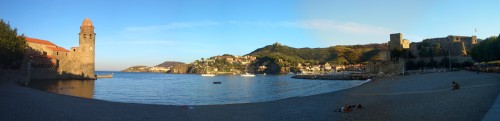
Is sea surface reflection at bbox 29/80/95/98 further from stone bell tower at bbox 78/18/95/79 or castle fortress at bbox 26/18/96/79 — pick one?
stone bell tower at bbox 78/18/95/79

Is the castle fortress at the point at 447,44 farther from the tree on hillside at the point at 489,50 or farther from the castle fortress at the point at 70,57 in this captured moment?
the castle fortress at the point at 70,57

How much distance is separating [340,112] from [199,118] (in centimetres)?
571

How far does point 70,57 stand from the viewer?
69.3 metres

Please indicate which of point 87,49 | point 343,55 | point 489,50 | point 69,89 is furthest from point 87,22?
point 343,55

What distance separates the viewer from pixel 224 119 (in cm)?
1361

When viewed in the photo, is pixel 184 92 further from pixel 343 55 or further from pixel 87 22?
pixel 343 55

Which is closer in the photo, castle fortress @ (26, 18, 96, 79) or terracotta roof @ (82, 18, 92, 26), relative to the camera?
castle fortress @ (26, 18, 96, 79)

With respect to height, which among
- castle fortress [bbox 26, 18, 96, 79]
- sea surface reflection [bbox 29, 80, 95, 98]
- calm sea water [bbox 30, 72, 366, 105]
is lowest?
calm sea water [bbox 30, 72, 366, 105]

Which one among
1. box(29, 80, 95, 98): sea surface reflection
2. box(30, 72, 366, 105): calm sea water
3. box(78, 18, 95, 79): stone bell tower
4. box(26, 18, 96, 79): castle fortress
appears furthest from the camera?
box(78, 18, 95, 79): stone bell tower

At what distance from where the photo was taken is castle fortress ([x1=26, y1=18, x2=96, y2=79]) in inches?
2559

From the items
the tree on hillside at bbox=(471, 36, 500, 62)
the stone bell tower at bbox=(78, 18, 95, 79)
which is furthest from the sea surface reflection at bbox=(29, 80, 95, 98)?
the tree on hillside at bbox=(471, 36, 500, 62)

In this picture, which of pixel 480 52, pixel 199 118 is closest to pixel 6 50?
pixel 199 118

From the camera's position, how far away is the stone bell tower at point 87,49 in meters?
70.4

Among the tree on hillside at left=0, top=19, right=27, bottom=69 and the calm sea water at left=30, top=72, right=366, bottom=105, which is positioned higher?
the tree on hillside at left=0, top=19, right=27, bottom=69
